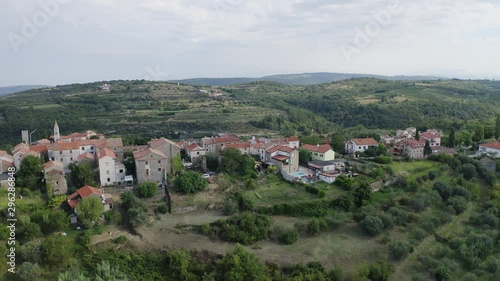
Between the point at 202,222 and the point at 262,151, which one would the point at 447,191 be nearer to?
the point at 262,151

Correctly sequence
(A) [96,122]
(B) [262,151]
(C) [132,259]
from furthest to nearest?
(A) [96,122], (B) [262,151], (C) [132,259]

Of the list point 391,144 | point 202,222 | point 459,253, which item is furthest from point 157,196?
point 391,144

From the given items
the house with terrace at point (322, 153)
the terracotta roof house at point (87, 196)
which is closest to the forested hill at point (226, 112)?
the terracotta roof house at point (87, 196)

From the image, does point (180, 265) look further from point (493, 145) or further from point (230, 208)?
point (493, 145)

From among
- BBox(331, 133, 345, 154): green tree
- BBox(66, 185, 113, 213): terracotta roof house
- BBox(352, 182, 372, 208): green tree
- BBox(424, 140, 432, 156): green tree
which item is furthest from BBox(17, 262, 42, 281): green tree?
BBox(424, 140, 432, 156): green tree

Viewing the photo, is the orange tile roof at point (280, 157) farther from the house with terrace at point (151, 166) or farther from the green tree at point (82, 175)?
the green tree at point (82, 175)

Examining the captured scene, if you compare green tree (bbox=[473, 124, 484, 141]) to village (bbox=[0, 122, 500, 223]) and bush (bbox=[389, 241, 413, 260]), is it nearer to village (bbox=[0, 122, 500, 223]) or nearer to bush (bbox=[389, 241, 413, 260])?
village (bbox=[0, 122, 500, 223])
